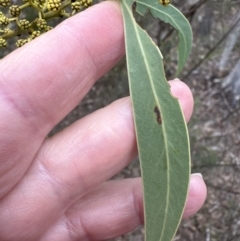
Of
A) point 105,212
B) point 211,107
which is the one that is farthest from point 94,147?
point 211,107

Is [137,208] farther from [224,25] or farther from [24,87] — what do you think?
[224,25]

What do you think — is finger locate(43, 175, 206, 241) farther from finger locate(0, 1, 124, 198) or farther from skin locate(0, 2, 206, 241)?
finger locate(0, 1, 124, 198)

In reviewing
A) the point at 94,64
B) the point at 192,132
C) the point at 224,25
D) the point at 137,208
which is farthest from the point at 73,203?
the point at 224,25

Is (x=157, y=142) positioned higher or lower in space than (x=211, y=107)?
higher

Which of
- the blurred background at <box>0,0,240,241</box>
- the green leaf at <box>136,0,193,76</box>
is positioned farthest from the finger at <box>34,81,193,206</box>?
the blurred background at <box>0,0,240,241</box>

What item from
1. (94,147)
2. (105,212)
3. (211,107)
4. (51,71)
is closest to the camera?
(51,71)

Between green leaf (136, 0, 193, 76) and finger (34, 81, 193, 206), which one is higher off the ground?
green leaf (136, 0, 193, 76)

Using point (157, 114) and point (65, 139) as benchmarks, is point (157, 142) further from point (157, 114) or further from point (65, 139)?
point (65, 139)

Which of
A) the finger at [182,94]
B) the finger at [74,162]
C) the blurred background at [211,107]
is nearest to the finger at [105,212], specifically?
the finger at [74,162]
